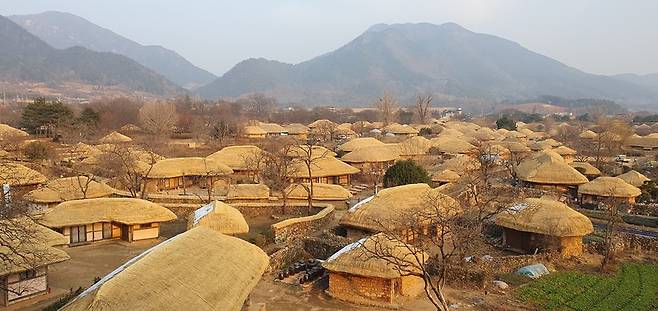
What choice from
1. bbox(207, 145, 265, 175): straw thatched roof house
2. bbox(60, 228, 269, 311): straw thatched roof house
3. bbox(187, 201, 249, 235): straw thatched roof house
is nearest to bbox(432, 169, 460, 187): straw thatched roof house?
bbox(207, 145, 265, 175): straw thatched roof house

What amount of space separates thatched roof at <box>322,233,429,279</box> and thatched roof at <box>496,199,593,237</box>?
22.0 feet

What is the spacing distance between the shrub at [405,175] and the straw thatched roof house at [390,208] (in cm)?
657

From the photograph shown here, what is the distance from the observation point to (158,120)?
5816 cm

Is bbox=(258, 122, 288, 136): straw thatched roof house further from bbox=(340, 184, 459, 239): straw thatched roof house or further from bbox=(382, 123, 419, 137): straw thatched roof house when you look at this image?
bbox=(340, 184, 459, 239): straw thatched roof house

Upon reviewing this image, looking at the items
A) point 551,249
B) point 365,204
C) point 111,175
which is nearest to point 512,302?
point 551,249

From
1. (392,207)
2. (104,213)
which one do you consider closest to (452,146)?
(392,207)

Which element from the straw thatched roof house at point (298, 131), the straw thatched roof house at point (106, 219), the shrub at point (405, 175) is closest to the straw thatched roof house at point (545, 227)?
the shrub at point (405, 175)

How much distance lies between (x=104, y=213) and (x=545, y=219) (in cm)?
1704

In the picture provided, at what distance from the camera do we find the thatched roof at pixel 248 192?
90.9 feet

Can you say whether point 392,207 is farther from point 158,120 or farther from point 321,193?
point 158,120

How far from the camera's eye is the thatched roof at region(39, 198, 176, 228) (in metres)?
20.3

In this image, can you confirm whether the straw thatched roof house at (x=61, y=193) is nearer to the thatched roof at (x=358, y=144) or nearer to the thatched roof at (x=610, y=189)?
the thatched roof at (x=358, y=144)

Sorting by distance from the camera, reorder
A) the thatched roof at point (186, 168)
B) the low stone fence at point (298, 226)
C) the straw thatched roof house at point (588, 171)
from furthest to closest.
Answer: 1. the straw thatched roof house at point (588, 171)
2. the thatched roof at point (186, 168)
3. the low stone fence at point (298, 226)

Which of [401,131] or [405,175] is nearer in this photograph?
[405,175]
